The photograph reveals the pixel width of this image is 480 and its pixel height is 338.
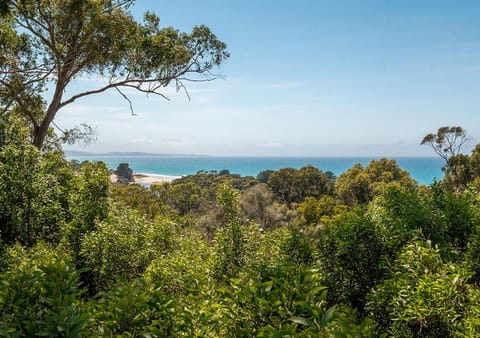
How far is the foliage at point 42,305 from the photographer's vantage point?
6.03 ft

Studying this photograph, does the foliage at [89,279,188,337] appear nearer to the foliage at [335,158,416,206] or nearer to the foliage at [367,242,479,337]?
the foliage at [367,242,479,337]

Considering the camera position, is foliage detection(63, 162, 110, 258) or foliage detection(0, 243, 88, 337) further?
foliage detection(63, 162, 110, 258)

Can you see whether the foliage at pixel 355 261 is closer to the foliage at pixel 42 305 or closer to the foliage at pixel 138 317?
the foliage at pixel 138 317

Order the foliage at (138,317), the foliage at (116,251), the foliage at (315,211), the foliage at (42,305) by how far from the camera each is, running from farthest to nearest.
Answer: the foliage at (315,211) → the foliage at (116,251) → the foliage at (138,317) → the foliage at (42,305)

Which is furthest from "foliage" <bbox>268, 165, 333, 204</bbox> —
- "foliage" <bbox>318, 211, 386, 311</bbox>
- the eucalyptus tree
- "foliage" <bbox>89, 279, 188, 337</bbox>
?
"foliage" <bbox>89, 279, 188, 337</bbox>

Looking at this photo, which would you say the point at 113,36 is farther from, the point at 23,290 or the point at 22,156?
the point at 23,290

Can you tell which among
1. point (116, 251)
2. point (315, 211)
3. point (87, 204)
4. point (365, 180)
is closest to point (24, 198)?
point (87, 204)

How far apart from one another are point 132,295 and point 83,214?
18.6 feet

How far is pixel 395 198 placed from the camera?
5613 millimetres

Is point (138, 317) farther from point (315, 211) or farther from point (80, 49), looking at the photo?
point (315, 211)

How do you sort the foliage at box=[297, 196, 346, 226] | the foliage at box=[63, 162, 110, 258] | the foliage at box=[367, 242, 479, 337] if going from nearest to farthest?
1. the foliage at box=[367, 242, 479, 337]
2. the foliage at box=[63, 162, 110, 258]
3. the foliage at box=[297, 196, 346, 226]

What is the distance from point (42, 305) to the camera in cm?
218

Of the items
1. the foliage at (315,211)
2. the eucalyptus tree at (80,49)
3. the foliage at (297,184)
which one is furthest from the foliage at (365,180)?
the eucalyptus tree at (80,49)

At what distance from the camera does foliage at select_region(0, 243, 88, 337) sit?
1838 millimetres
